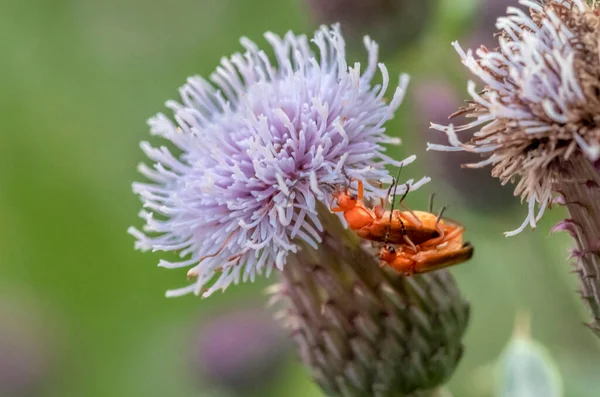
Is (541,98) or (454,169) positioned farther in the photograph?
(454,169)

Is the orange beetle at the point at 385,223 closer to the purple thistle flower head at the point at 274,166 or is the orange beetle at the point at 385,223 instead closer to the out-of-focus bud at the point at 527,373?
the purple thistle flower head at the point at 274,166

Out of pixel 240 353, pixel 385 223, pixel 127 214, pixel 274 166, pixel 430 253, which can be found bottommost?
pixel 240 353

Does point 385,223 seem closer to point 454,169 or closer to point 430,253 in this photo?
point 430,253

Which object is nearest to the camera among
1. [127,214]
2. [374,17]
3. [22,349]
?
[374,17]

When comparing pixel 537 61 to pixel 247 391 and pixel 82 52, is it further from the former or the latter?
pixel 82 52

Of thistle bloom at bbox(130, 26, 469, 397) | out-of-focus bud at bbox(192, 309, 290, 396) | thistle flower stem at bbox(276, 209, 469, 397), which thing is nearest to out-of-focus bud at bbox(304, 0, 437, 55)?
thistle bloom at bbox(130, 26, 469, 397)

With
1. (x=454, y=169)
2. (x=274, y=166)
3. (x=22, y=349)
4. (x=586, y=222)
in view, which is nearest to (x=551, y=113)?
(x=586, y=222)

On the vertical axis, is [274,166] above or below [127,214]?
below

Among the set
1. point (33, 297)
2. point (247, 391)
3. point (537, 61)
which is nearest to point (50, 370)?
point (33, 297)
